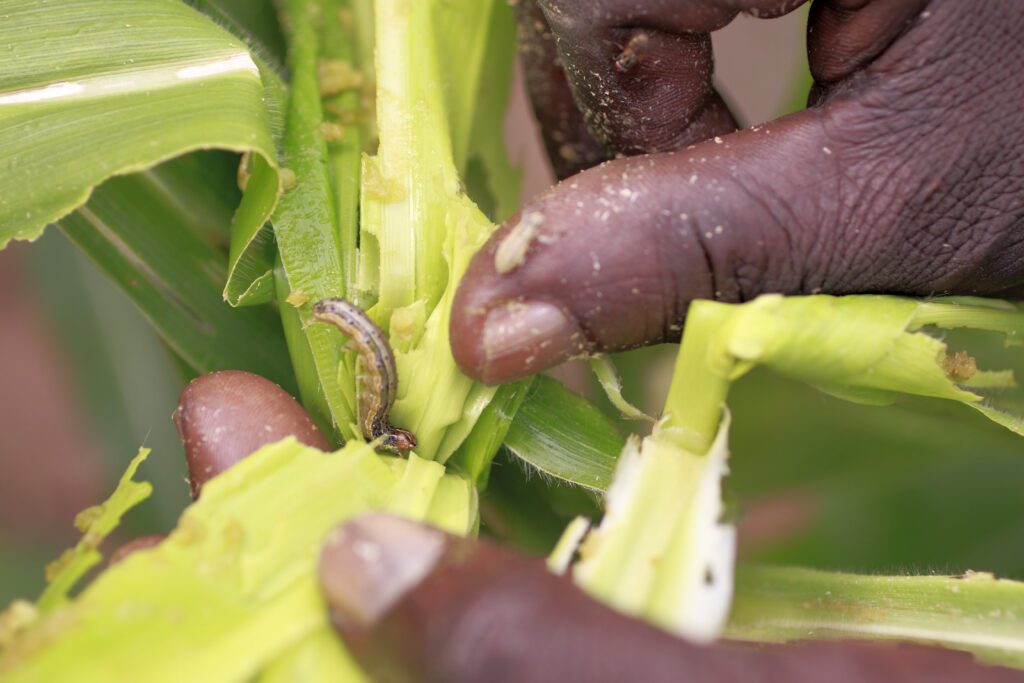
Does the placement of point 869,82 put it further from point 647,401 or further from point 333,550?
point 647,401

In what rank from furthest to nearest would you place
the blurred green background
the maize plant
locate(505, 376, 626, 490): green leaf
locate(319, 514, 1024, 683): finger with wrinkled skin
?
1. the blurred green background
2. locate(505, 376, 626, 490): green leaf
3. the maize plant
4. locate(319, 514, 1024, 683): finger with wrinkled skin

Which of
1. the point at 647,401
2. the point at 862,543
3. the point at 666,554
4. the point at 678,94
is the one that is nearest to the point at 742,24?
the point at 647,401

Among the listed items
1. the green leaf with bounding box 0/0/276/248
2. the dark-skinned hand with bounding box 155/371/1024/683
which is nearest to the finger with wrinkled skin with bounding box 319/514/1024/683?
the dark-skinned hand with bounding box 155/371/1024/683

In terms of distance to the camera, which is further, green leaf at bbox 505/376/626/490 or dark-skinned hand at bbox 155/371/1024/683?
green leaf at bbox 505/376/626/490

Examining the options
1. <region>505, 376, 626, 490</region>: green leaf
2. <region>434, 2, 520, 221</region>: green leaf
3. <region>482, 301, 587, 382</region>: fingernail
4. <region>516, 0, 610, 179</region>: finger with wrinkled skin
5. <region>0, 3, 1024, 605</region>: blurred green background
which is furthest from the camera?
<region>0, 3, 1024, 605</region>: blurred green background

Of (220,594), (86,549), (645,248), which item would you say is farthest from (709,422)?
(86,549)

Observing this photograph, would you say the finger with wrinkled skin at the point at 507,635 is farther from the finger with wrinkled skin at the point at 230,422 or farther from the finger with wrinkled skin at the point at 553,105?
the finger with wrinkled skin at the point at 553,105

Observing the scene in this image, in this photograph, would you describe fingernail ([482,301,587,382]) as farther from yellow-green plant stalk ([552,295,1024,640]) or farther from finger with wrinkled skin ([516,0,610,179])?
finger with wrinkled skin ([516,0,610,179])

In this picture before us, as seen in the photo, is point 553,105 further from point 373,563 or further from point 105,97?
point 373,563
